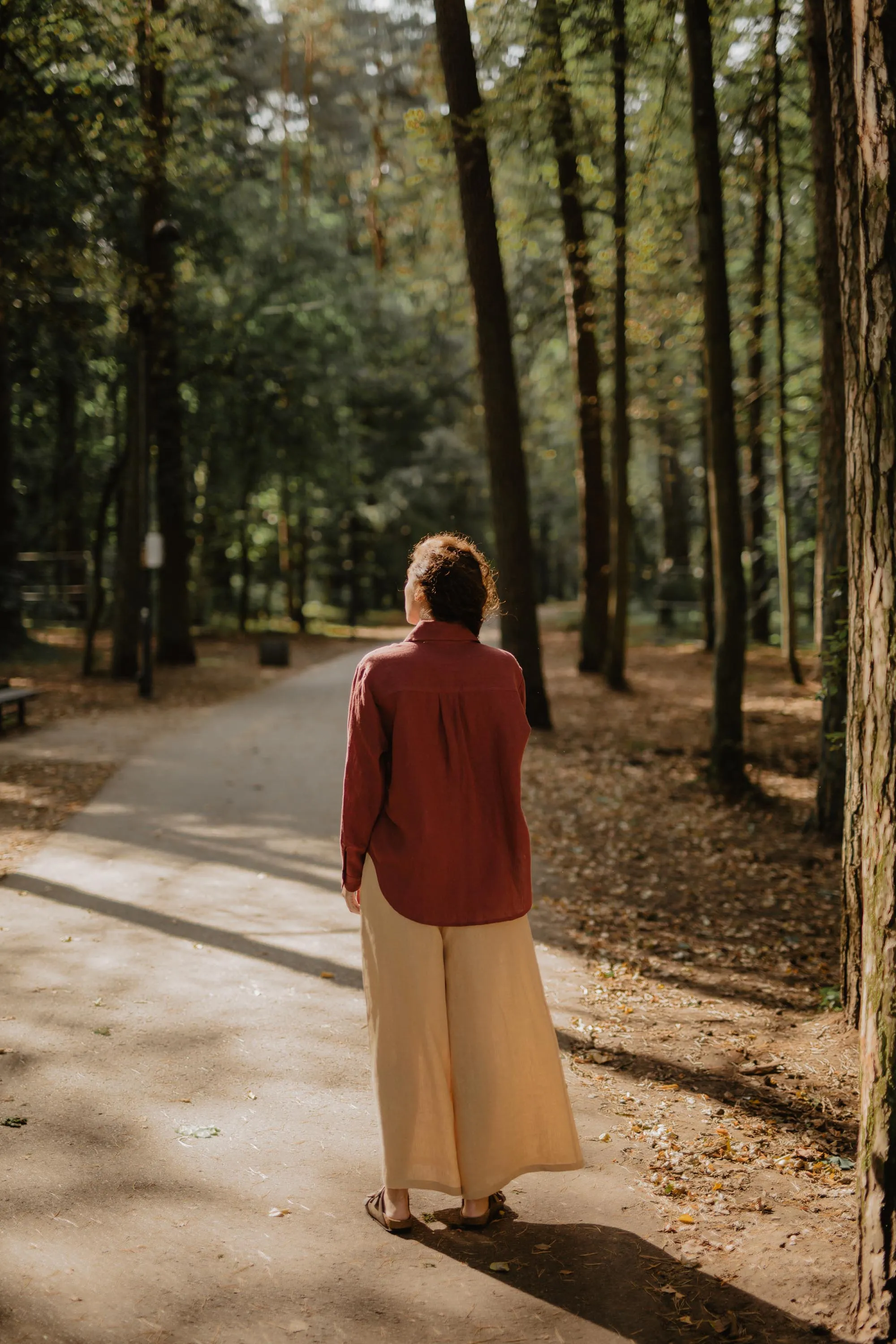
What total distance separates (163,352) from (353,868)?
1436cm

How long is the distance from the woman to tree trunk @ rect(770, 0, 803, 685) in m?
9.92

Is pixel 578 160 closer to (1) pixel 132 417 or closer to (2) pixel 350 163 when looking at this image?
(1) pixel 132 417

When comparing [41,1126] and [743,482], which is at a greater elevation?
[743,482]

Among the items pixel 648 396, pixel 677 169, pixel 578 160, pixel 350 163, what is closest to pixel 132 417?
pixel 578 160

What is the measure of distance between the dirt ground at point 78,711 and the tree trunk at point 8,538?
51 cm

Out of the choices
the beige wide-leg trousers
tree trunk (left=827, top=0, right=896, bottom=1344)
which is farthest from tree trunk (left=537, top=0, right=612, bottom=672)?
the beige wide-leg trousers

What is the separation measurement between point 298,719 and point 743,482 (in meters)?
12.1

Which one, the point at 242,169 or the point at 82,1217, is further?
the point at 242,169

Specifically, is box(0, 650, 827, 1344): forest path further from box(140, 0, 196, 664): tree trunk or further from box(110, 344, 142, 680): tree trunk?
box(110, 344, 142, 680): tree trunk

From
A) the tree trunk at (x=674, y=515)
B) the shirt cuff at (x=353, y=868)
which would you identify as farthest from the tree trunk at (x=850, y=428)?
the tree trunk at (x=674, y=515)

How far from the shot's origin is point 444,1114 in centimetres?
333

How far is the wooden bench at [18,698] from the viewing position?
1153cm

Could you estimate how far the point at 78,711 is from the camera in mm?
13695

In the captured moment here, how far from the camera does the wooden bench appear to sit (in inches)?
454
